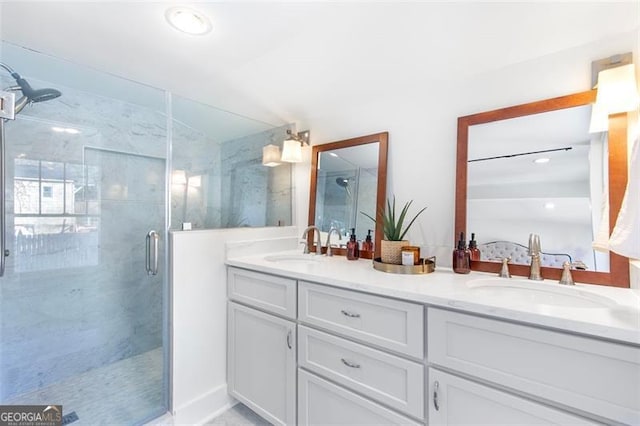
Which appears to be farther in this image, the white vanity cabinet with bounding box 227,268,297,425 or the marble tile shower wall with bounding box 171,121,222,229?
the marble tile shower wall with bounding box 171,121,222,229

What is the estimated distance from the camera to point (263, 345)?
1.49 m

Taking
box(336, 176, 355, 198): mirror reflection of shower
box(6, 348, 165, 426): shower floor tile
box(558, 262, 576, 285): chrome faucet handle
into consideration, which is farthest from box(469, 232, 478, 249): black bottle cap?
box(6, 348, 165, 426): shower floor tile

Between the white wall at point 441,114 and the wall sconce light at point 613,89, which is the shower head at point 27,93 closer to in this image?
the white wall at point 441,114

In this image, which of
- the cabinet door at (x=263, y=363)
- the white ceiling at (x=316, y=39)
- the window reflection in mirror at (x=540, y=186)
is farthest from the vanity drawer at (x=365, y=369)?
the white ceiling at (x=316, y=39)

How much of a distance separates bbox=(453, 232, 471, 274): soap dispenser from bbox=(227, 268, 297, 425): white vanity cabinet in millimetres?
786

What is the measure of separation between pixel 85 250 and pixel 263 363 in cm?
143

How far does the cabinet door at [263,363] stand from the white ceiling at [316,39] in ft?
4.60

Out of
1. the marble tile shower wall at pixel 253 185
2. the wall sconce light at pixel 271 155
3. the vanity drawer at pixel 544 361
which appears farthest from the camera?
the wall sconce light at pixel 271 155

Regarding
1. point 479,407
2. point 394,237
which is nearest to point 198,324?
point 394,237

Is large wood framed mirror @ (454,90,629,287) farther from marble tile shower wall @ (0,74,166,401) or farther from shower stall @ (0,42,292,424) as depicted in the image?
marble tile shower wall @ (0,74,166,401)

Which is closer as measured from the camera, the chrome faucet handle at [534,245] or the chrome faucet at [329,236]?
the chrome faucet handle at [534,245]

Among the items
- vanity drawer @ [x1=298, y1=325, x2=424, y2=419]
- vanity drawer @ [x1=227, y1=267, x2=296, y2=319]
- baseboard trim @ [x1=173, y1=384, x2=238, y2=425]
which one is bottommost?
baseboard trim @ [x1=173, y1=384, x2=238, y2=425]

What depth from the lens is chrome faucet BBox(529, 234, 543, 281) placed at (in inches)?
47.0

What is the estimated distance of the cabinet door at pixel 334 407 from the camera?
3.51 ft
